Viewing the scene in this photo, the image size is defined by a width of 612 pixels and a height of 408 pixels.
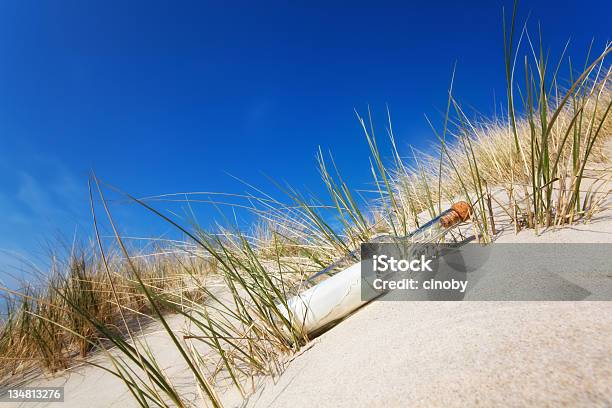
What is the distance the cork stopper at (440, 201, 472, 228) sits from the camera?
4.71 feet

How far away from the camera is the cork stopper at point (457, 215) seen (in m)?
1.44

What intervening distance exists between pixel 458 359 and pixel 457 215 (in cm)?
95

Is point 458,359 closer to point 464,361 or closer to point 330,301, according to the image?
point 464,361

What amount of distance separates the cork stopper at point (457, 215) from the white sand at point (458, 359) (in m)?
0.38

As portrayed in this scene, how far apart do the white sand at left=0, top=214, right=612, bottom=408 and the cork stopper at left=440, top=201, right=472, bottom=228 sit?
38 cm

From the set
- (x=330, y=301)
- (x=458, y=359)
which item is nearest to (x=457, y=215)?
(x=330, y=301)

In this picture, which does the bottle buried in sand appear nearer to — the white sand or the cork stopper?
the white sand

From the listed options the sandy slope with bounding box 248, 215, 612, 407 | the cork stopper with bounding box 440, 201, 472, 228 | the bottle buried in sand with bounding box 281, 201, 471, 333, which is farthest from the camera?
the cork stopper with bounding box 440, 201, 472, 228

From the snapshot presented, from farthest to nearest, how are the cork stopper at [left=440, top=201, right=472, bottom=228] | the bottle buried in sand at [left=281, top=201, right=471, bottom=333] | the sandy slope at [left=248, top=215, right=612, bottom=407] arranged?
the cork stopper at [left=440, top=201, right=472, bottom=228] < the bottle buried in sand at [left=281, top=201, right=471, bottom=333] < the sandy slope at [left=248, top=215, right=612, bottom=407]

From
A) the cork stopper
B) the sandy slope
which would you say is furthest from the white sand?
the cork stopper

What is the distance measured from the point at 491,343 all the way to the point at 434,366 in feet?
0.40

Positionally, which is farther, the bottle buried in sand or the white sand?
the bottle buried in sand

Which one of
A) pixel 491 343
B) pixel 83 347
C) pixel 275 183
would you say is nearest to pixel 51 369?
pixel 83 347

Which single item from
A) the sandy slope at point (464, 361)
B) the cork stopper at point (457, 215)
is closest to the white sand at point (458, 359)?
the sandy slope at point (464, 361)
